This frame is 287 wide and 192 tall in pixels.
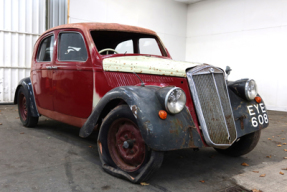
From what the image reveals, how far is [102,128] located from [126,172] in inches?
21.7

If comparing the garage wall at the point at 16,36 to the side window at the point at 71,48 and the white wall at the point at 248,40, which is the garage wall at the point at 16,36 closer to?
the side window at the point at 71,48

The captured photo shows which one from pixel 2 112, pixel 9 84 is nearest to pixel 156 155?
pixel 2 112

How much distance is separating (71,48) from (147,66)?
1.48 metres

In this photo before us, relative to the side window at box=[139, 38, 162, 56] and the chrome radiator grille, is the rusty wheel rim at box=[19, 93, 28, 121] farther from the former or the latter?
the chrome radiator grille

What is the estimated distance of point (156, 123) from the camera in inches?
97.1

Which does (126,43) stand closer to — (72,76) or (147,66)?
(72,76)

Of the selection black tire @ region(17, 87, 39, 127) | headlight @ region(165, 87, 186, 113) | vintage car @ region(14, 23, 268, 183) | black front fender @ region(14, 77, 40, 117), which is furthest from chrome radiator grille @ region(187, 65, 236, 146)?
black tire @ region(17, 87, 39, 127)

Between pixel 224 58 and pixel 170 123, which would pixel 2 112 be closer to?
pixel 170 123

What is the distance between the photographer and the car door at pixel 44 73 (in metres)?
4.36

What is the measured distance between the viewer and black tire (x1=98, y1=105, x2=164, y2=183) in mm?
2598

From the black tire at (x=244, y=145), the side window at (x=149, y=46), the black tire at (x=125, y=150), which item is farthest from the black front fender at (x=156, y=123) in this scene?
the side window at (x=149, y=46)

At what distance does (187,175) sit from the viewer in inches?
119

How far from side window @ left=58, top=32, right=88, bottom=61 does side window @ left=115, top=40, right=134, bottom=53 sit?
58 centimetres

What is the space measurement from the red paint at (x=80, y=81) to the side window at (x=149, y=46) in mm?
101
